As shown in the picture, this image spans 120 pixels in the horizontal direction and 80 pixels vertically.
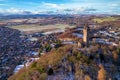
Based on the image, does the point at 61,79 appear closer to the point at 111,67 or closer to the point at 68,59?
the point at 68,59

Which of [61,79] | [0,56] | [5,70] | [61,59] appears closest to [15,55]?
[0,56]

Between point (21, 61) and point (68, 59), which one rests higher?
point (68, 59)

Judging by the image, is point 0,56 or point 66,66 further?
point 0,56

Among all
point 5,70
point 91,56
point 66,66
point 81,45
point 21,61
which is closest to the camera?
point 66,66

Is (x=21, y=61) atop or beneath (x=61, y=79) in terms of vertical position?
beneath

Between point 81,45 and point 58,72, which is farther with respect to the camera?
point 81,45

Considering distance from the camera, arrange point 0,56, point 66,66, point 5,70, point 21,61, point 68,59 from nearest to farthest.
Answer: point 66,66
point 68,59
point 5,70
point 21,61
point 0,56

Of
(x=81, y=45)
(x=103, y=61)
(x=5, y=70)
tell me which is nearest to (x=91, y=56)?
(x=103, y=61)

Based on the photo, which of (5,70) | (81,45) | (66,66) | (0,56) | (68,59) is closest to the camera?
(66,66)

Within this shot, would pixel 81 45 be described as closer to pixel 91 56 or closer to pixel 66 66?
pixel 91 56
